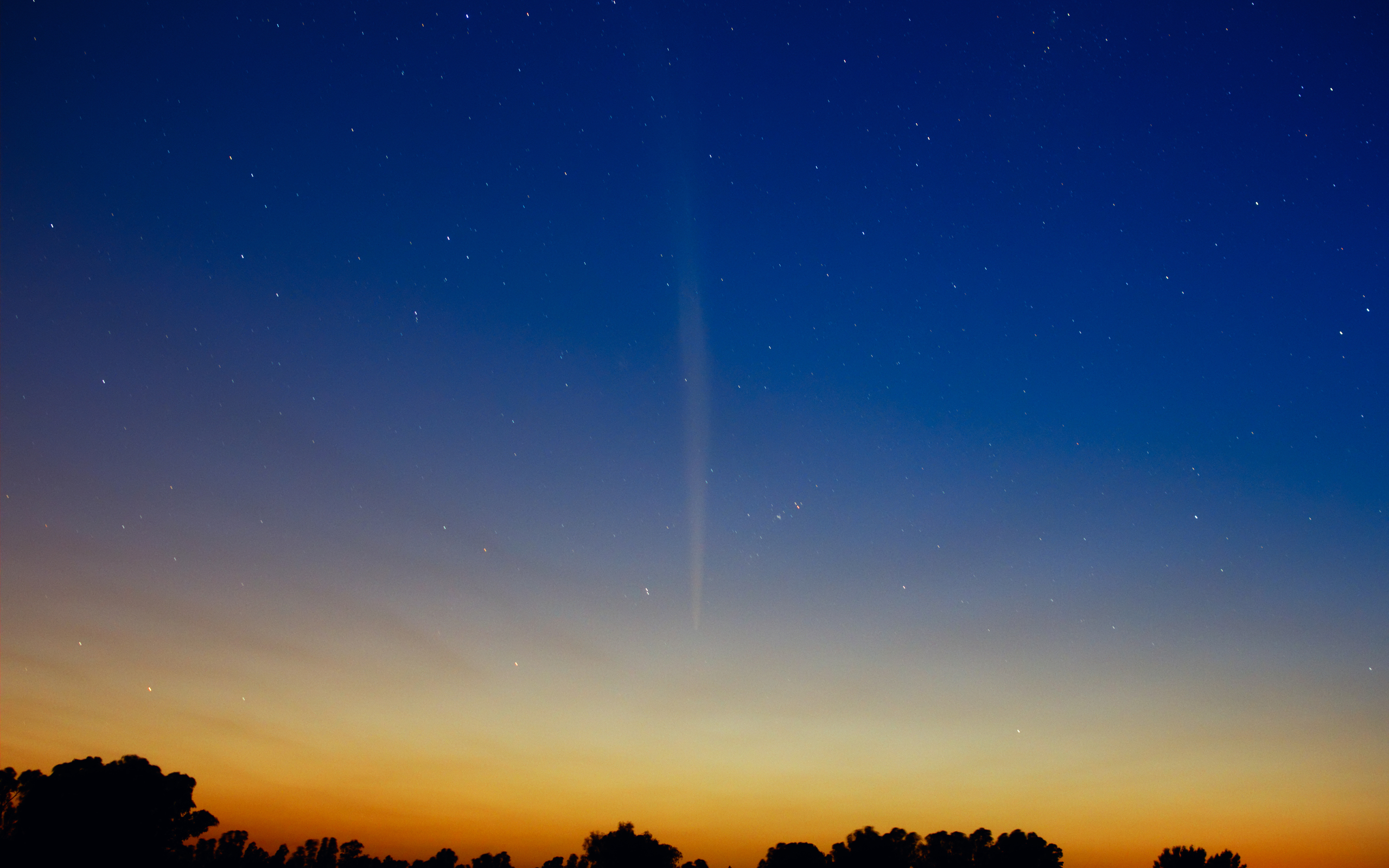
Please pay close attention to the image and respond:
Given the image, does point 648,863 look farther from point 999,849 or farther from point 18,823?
point 18,823

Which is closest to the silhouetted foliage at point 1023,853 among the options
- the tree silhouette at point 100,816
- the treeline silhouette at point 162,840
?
the treeline silhouette at point 162,840

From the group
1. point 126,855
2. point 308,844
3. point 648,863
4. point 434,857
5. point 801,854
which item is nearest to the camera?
point 126,855

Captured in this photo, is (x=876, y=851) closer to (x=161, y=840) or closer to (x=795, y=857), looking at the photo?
(x=795, y=857)

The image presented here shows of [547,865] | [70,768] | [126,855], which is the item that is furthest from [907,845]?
[70,768]

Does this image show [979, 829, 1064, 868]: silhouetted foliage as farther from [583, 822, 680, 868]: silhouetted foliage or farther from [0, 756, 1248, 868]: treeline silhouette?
[583, 822, 680, 868]: silhouetted foliage

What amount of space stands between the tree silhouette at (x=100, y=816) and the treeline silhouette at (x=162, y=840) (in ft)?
0.25

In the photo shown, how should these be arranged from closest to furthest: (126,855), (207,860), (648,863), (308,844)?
(126,855), (648,863), (207,860), (308,844)

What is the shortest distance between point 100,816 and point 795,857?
84.7 meters

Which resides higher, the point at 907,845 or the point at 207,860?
the point at 907,845

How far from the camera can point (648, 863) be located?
426 ft

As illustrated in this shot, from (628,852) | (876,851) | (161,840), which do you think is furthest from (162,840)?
(876,851)

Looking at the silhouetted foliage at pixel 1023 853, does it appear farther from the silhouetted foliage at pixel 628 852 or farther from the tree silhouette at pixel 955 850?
the silhouetted foliage at pixel 628 852

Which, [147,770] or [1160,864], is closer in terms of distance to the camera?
[147,770]

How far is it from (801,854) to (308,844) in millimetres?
123267
